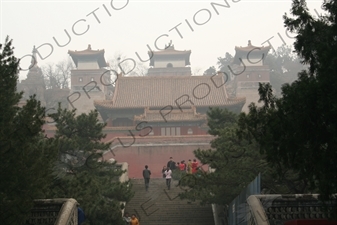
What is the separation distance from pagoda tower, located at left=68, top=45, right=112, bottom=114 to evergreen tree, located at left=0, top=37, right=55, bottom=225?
35.9 meters

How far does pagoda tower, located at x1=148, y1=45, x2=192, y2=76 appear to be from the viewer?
58125 mm

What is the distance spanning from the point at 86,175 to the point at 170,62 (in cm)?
4485

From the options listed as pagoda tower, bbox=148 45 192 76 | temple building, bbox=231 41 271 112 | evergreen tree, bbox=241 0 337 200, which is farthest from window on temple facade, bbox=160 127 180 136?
evergreen tree, bbox=241 0 337 200

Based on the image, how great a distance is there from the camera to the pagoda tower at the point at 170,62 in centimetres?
5812

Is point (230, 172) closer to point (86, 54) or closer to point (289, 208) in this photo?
point (289, 208)

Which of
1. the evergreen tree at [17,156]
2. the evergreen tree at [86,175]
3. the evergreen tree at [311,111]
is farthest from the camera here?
the evergreen tree at [86,175]

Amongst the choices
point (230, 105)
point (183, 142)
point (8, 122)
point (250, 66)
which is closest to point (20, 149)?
point (8, 122)

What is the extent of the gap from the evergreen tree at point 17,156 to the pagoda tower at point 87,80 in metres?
35.9

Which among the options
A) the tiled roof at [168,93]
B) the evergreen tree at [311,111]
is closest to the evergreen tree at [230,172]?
the evergreen tree at [311,111]

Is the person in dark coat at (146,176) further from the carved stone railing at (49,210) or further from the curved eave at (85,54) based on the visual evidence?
the curved eave at (85,54)

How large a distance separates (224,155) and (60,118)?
15.5 ft

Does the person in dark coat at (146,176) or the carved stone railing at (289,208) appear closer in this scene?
the carved stone railing at (289,208)

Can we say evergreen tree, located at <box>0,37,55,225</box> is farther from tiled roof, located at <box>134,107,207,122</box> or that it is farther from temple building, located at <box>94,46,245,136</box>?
tiled roof, located at <box>134,107,207,122</box>

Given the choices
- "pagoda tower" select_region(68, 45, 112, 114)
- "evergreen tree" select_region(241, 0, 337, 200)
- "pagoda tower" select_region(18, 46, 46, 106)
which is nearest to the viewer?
"evergreen tree" select_region(241, 0, 337, 200)
